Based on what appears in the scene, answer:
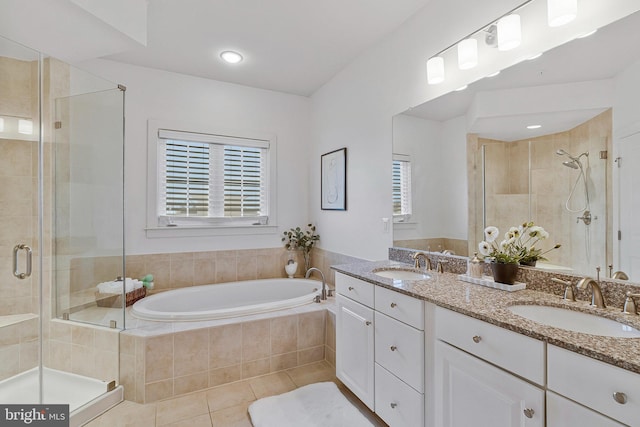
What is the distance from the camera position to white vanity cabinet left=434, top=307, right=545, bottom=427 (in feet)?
3.20

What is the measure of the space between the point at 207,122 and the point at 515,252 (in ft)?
9.96

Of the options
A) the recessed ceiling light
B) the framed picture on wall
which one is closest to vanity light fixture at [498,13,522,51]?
the framed picture on wall

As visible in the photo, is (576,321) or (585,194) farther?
(585,194)

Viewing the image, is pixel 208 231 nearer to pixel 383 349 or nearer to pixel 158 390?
pixel 158 390

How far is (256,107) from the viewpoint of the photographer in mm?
3533

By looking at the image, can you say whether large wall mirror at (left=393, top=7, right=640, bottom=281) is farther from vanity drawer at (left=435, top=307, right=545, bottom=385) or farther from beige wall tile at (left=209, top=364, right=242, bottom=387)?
beige wall tile at (left=209, top=364, right=242, bottom=387)

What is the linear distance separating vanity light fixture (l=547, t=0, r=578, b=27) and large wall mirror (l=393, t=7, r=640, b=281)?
0.11m

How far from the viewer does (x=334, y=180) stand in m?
3.22

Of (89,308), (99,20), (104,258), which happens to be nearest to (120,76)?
(99,20)

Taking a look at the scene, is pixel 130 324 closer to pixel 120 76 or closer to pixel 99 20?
pixel 99 20

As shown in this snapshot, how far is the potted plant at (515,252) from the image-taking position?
1.50m

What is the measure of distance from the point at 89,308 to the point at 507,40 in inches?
127

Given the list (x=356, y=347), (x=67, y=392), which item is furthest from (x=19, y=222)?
(x=356, y=347)

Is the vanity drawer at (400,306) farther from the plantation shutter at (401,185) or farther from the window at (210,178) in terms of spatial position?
the window at (210,178)
